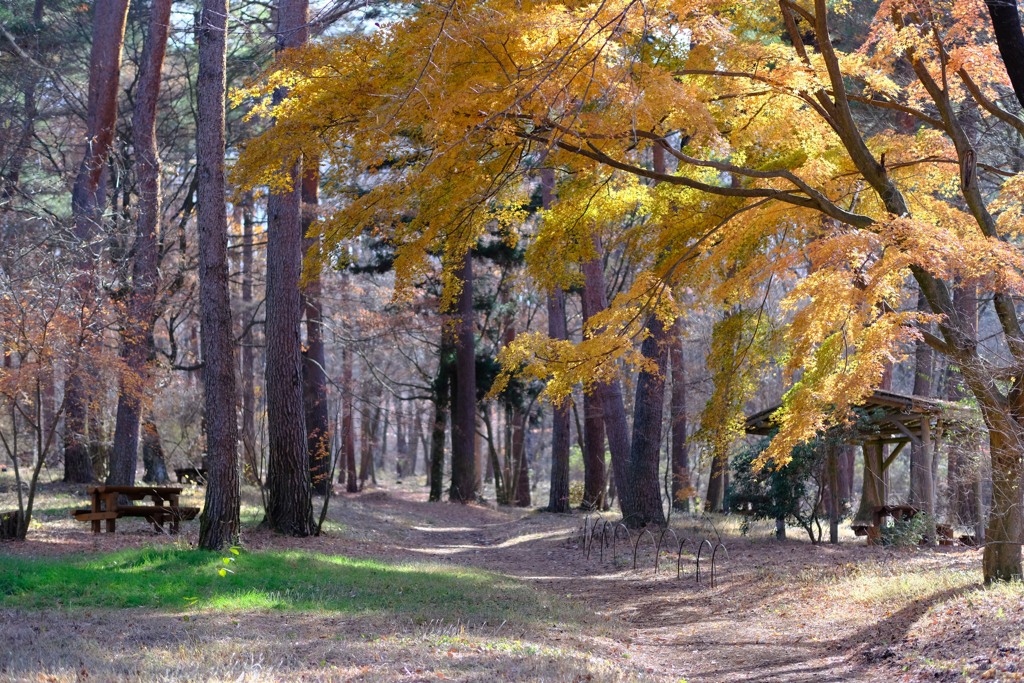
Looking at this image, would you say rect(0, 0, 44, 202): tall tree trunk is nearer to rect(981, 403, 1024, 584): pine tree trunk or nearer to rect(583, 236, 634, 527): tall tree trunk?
rect(583, 236, 634, 527): tall tree trunk

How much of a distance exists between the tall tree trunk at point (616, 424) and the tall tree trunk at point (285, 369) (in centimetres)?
643

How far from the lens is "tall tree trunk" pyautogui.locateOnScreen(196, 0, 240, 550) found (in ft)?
36.1

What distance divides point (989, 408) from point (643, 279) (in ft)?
13.5

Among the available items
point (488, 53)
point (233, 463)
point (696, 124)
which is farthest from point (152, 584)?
point (696, 124)

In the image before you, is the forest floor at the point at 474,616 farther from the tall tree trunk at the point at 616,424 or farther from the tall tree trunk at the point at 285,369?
the tall tree trunk at the point at 616,424

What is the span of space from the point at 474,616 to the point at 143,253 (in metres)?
11.7

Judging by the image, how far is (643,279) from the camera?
10930 mm

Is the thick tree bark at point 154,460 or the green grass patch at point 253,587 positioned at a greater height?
the thick tree bark at point 154,460

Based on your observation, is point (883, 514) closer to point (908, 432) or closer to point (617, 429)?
point (908, 432)

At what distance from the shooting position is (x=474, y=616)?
28.5ft

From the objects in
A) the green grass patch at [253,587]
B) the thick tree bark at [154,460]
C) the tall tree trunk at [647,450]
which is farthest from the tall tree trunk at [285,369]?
the thick tree bark at [154,460]

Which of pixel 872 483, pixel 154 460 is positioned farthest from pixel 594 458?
pixel 154 460

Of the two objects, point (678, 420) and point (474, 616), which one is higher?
point (678, 420)

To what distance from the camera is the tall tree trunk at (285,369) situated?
543 inches
